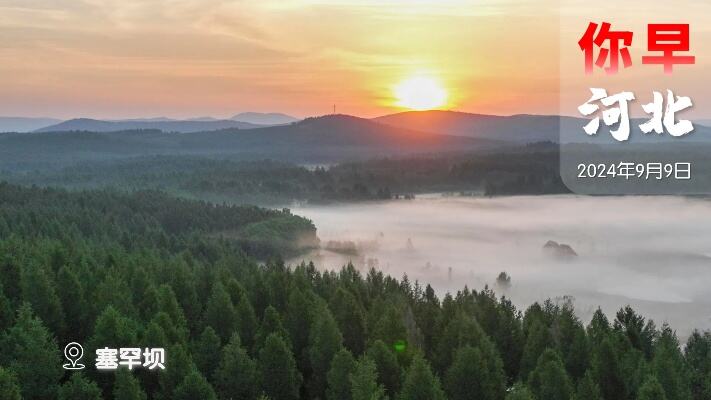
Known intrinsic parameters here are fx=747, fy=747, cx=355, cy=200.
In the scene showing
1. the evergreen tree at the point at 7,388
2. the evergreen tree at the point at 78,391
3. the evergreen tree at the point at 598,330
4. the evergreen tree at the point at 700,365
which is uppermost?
the evergreen tree at the point at 7,388

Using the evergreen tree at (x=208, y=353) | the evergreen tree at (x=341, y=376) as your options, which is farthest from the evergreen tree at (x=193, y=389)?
the evergreen tree at (x=208, y=353)

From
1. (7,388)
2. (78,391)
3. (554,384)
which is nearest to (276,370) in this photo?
(78,391)

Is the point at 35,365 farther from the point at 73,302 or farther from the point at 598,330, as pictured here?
the point at 598,330

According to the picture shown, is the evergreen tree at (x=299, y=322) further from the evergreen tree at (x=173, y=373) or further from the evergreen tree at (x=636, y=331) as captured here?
the evergreen tree at (x=636, y=331)

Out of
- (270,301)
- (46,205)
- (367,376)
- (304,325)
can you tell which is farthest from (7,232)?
(367,376)

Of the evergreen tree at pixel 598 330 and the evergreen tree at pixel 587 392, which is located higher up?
the evergreen tree at pixel 587 392

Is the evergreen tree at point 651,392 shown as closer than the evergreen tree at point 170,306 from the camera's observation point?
Yes

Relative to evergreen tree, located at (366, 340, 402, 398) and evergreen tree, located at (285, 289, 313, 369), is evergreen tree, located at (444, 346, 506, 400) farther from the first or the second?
evergreen tree, located at (285, 289, 313, 369)

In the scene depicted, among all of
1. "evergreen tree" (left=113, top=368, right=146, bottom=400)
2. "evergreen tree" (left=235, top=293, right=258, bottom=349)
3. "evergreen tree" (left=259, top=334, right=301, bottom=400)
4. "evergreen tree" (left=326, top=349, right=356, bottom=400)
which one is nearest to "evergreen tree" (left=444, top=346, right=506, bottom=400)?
"evergreen tree" (left=326, top=349, right=356, bottom=400)
